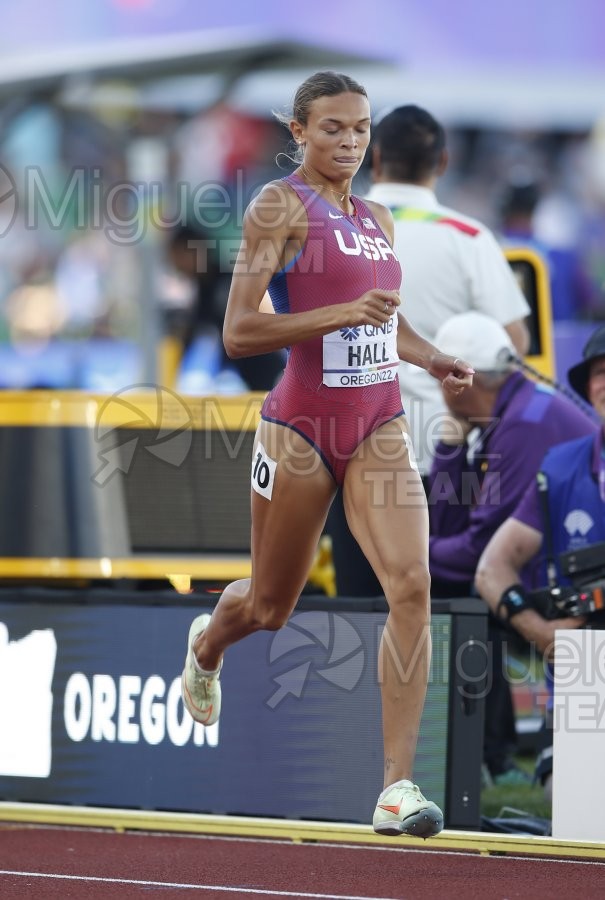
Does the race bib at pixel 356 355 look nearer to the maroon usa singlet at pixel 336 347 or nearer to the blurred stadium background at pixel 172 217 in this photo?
the maroon usa singlet at pixel 336 347

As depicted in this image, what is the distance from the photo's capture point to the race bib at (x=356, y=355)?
5.08 meters

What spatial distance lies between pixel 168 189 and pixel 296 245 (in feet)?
31.1

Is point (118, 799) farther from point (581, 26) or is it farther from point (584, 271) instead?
point (581, 26)

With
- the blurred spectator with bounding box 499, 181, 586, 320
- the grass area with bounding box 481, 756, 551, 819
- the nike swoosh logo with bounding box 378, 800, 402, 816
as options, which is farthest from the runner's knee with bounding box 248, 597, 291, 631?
the blurred spectator with bounding box 499, 181, 586, 320

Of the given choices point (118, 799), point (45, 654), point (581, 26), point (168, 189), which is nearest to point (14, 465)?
point (45, 654)

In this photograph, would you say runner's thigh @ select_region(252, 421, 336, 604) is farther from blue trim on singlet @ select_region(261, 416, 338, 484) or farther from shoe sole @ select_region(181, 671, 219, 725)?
shoe sole @ select_region(181, 671, 219, 725)

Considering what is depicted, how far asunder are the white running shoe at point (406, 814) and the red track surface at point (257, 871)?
0.22 meters

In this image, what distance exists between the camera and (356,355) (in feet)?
16.8

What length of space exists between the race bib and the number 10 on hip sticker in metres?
0.29

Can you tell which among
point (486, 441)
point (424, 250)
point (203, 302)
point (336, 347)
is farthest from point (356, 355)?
point (203, 302)

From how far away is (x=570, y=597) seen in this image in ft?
20.2

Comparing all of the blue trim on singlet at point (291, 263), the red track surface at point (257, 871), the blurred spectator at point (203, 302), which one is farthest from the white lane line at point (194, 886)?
the blurred spectator at point (203, 302)

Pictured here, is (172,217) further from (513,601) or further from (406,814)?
(406,814)

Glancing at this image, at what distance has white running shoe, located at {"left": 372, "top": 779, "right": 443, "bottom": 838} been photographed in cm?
491
